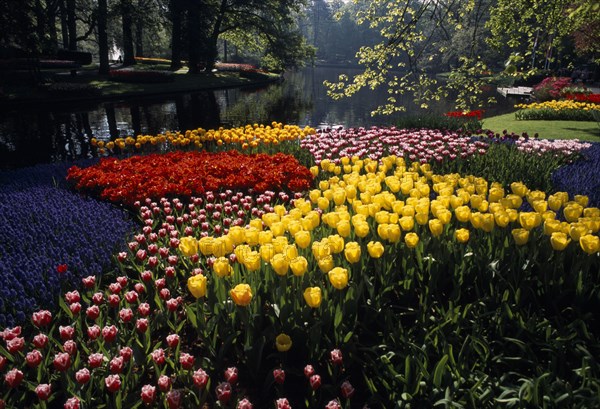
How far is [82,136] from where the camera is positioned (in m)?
15.2

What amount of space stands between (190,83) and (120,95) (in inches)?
324

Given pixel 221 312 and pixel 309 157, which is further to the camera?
pixel 309 157

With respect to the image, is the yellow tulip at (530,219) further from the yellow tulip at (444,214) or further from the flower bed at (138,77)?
the flower bed at (138,77)

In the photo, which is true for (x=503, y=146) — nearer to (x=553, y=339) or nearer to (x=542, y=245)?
(x=542, y=245)

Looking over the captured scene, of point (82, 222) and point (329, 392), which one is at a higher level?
point (82, 222)

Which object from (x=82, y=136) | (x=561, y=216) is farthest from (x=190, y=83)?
(x=561, y=216)

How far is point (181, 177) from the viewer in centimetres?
637

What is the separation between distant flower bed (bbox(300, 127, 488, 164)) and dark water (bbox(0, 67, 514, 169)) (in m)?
7.60

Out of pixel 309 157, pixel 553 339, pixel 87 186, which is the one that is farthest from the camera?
pixel 309 157

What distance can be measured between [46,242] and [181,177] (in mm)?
2281

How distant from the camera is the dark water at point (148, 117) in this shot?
1373cm

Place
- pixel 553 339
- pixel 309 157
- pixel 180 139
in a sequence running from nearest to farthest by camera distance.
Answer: pixel 553 339
pixel 309 157
pixel 180 139

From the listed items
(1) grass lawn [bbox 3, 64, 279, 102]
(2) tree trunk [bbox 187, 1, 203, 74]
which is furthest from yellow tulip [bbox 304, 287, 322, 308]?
(2) tree trunk [bbox 187, 1, 203, 74]

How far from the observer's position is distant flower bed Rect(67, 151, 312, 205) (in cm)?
589
